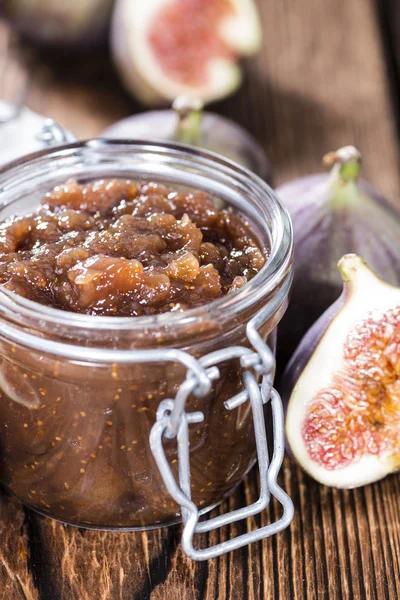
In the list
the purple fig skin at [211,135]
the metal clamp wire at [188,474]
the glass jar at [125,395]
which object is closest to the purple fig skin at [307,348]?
the glass jar at [125,395]

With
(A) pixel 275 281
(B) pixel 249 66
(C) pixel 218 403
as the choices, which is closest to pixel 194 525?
(C) pixel 218 403

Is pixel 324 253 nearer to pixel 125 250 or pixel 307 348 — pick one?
pixel 307 348

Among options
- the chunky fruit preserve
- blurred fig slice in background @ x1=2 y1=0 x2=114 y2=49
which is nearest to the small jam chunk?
the chunky fruit preserve

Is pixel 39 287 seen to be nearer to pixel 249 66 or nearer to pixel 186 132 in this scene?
pixel 186 132

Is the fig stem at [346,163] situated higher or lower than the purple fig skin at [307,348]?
higher

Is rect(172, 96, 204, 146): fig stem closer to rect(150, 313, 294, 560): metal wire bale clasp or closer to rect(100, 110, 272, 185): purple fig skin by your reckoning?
rect(100, 110, 272, 185): purple fig skin

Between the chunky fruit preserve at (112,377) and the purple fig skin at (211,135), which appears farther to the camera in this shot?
the purple fig skin at (211,135)

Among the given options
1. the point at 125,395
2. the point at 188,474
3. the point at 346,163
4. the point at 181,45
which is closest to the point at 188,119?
the point at 346,163

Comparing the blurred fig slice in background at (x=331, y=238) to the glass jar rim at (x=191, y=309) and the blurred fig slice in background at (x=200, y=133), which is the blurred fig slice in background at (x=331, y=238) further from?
the blurred fig slice in background at (x=200, y=133)
